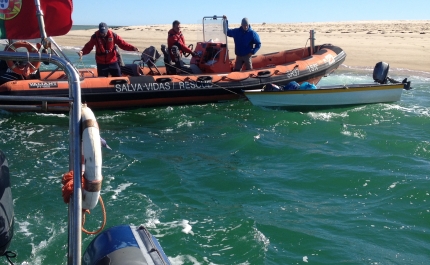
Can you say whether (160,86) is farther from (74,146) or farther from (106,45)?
(74,146)

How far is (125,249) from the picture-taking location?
2566 millimetres

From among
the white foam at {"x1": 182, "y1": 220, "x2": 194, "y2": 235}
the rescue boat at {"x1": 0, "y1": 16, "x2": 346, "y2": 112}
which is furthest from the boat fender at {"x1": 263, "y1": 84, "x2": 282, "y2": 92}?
the white foam at {"x1": 182, "y1": 220, "x2": 194, "y2": 235}

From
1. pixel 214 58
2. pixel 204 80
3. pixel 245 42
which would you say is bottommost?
pixel 204 80

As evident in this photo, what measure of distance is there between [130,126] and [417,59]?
11.4 metres

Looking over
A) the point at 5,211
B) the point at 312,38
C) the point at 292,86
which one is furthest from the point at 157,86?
the point at 5,211

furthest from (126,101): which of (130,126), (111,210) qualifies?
(111,210)

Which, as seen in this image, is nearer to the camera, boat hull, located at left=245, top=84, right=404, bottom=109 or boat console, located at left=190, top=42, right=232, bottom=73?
boat hull, located at left=245, top=84, right=404, bottom=109

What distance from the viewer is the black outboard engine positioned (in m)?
2.55

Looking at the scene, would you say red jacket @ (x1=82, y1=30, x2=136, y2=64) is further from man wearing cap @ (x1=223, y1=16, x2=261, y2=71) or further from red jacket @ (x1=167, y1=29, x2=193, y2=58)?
man wearing cap @ (x1=223, y1=16, x2=261, y2=71)

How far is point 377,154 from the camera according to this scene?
6898 millimetres

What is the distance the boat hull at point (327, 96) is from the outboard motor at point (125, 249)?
6.47 m

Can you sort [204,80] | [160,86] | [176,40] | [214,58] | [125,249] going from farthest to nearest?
[214,58], [176,40], [204,80], [160,86], [125,249]

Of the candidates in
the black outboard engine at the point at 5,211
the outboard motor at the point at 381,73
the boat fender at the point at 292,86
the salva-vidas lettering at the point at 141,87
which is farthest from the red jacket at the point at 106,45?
the black outboard engine at the point at 5,211

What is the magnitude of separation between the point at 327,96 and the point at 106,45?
403 cm
